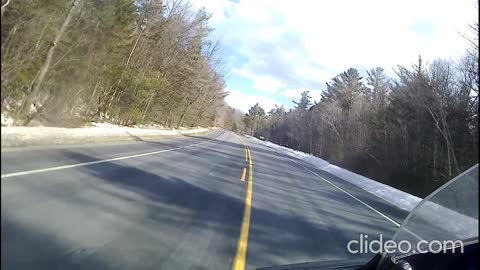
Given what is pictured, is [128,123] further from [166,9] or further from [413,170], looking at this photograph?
[413,170]

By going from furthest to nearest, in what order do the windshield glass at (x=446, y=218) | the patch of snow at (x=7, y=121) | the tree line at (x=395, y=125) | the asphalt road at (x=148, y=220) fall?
the tree line at (x=395, y=125), the asphalt road at (x=148, y=220), the windshield glass at (x=446, y=218), the patch of snow at (x=7, y=121)

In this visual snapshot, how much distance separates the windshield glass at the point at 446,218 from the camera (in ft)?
7.65

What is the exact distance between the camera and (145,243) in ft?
16.1

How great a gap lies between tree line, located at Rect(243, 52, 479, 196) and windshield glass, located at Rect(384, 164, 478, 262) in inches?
8.2

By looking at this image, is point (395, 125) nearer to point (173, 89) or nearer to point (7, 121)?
point (7, 121)

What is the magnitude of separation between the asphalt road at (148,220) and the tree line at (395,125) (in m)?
1.83

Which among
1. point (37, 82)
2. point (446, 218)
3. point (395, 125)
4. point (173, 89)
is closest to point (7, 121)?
point (37, 82)

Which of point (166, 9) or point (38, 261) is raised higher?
point (166, 9)

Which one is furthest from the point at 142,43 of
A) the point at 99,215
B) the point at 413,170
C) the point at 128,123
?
the point at 99,215

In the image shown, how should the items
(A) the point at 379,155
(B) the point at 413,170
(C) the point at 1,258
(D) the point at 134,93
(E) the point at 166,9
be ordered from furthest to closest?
(E) the point at 166,9
(D) the point at 134,93
(A) the point at 379,155
(B) the point at 413,170
(C) the point at 1,258

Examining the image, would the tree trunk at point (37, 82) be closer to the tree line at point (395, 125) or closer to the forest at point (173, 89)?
the forest at point (173, 89)

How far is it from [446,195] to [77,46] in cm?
273

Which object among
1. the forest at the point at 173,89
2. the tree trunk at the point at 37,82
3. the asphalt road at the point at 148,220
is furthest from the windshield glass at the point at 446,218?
the tree trunk at the point at 37,82

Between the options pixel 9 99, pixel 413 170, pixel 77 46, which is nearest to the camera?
pixel 9 99
